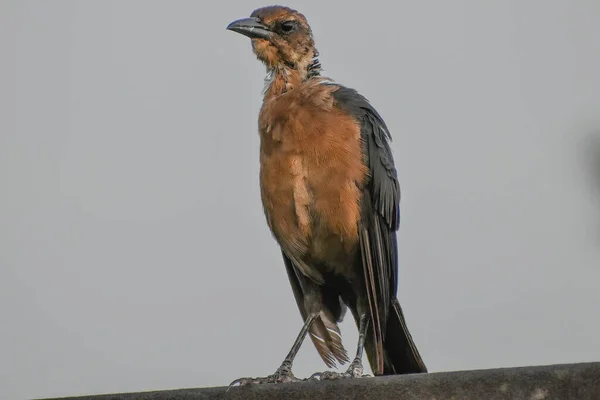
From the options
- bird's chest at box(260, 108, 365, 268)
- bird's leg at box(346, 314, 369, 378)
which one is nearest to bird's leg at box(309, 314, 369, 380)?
bird's leg at box(346, 314, 369, 378)

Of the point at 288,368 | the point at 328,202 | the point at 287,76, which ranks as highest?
the point at 287,76

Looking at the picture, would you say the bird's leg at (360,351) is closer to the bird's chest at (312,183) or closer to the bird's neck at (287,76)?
the bird's chest at (312,183)

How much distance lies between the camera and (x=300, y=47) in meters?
6.38

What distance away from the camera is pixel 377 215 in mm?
5801

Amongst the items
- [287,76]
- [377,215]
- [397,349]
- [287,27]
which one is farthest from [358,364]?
[287,27]

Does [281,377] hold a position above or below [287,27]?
below

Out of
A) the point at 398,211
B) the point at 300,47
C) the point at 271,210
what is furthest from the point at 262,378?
the point at 300,47

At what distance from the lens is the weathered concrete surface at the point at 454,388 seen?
11.2 feet

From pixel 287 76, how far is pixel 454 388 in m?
3.17

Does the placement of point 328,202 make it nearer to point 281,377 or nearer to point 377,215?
point 377,215

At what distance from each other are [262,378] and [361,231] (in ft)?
3.86

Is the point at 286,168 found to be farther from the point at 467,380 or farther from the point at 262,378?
the point at 467,380

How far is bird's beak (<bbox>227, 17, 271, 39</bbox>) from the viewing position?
6273 mm

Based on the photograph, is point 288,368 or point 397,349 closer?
point 288,368
